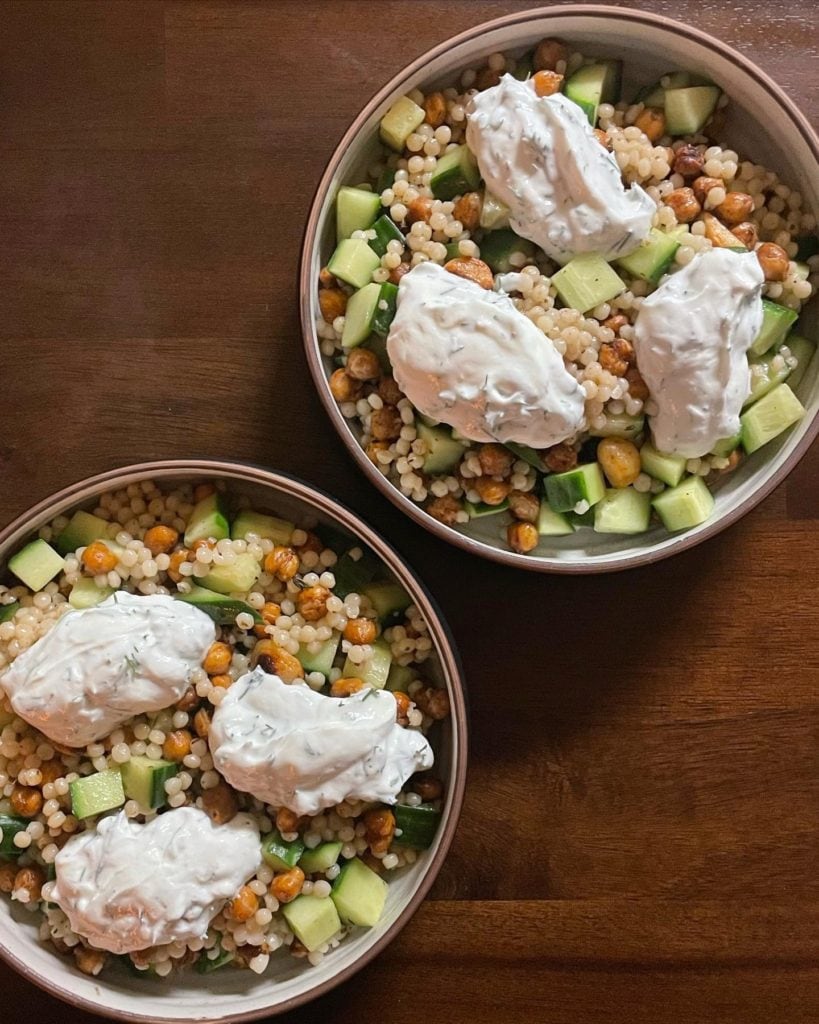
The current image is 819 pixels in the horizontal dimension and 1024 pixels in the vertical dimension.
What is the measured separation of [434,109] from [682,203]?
1.41 ft

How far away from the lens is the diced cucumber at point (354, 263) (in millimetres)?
1554

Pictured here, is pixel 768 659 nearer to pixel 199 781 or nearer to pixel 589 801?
pixel 589 801

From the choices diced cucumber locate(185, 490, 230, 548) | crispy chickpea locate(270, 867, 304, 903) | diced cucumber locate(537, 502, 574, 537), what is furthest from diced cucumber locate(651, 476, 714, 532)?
crispy chickpea locate(270, 867, 304, 903)

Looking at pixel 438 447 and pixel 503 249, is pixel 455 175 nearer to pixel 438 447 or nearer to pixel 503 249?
pixel 503 249

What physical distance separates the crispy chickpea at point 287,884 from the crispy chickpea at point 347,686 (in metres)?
0.28

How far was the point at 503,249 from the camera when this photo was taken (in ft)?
5.17

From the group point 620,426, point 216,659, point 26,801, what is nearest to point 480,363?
point 620,426

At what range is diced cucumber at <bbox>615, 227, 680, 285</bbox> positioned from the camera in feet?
5.08

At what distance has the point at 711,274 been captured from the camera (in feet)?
4.81

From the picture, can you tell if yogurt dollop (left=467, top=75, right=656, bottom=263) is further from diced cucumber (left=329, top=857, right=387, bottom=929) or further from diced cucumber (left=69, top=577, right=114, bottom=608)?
diced cucumber (left=329, top=857, right=387, bottom=929)

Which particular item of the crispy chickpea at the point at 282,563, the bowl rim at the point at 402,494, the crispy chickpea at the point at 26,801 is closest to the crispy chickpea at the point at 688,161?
the bowl rim at the point at 402,494

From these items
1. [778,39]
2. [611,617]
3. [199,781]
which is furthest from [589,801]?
[778,39]

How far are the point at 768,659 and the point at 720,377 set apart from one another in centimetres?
60

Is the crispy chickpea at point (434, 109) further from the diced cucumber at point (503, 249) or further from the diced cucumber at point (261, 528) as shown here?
the diced cucumber at point (261, 528)
